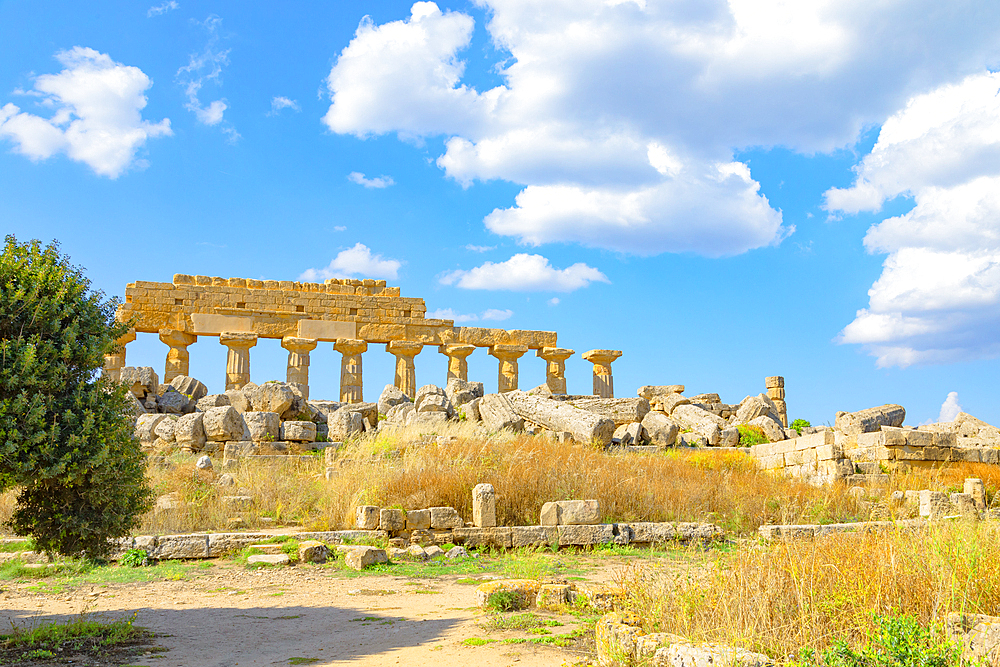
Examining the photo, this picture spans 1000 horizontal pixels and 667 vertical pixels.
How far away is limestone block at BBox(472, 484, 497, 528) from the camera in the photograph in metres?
10.3

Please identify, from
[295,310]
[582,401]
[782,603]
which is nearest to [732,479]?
[582,401]

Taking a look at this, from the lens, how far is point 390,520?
33.0 ft

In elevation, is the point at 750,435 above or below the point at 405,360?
below

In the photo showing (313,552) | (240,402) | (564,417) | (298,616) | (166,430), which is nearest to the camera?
(298,616)

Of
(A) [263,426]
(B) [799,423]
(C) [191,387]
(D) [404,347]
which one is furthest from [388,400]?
(B) [799,423]

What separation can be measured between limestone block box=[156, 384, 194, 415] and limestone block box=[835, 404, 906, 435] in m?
16.3

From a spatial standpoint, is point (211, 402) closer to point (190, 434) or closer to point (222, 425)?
point (190, 434)

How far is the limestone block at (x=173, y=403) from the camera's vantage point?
18.8m

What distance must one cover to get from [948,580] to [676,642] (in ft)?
6.30

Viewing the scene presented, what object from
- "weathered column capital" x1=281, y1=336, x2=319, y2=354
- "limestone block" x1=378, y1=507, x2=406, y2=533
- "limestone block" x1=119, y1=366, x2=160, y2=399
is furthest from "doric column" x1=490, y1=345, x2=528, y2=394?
"limestone block" x1=378, y1=507, x2=406, y2=533

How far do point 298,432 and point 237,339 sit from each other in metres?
11.2

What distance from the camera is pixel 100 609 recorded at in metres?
7.28

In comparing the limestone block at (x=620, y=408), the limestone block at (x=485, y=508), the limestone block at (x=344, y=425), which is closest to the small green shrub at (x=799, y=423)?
the limestone block at (x=620, y=408)

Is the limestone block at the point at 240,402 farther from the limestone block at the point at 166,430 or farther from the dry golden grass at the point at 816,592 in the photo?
the dry golden grass at the point at 816,592
